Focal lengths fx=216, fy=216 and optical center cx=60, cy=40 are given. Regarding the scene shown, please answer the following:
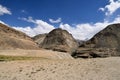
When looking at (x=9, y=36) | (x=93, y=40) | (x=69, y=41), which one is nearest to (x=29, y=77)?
(x=9, y=36)

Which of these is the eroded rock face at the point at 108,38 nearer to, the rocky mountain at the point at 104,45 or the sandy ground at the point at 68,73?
the rocky mountain at the point at 104,45

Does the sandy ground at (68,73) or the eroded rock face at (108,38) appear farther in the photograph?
the eroded rock face at (108,38)

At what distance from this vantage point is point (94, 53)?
4311 inches

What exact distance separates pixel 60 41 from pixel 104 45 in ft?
154

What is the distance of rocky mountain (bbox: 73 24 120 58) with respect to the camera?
10881 centimetres

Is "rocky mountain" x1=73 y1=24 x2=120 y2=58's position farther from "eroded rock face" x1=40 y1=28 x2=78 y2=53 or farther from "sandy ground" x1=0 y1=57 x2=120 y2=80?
"sandy ground" x1=0 y1=57 x2=120 y2=80

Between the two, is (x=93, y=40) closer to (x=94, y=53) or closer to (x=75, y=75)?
(x=94, y=53)

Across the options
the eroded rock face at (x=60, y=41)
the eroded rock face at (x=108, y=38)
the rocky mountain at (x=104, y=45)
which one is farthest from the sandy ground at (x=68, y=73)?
the eroded rock face at (x=60, y=41)

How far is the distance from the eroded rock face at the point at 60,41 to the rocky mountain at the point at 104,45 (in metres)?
28.6

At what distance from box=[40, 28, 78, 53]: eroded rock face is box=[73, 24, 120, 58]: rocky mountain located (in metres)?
28.6

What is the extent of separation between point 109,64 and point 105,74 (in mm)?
3636

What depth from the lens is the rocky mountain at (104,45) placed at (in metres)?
109

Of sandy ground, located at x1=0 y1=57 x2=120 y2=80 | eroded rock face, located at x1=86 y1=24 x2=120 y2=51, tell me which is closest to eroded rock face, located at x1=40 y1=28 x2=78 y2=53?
eroded rock face, located at x1=86 y1=24 x2=120 y2=51

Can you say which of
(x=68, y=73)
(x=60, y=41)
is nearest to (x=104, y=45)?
(x=60, y=41)
